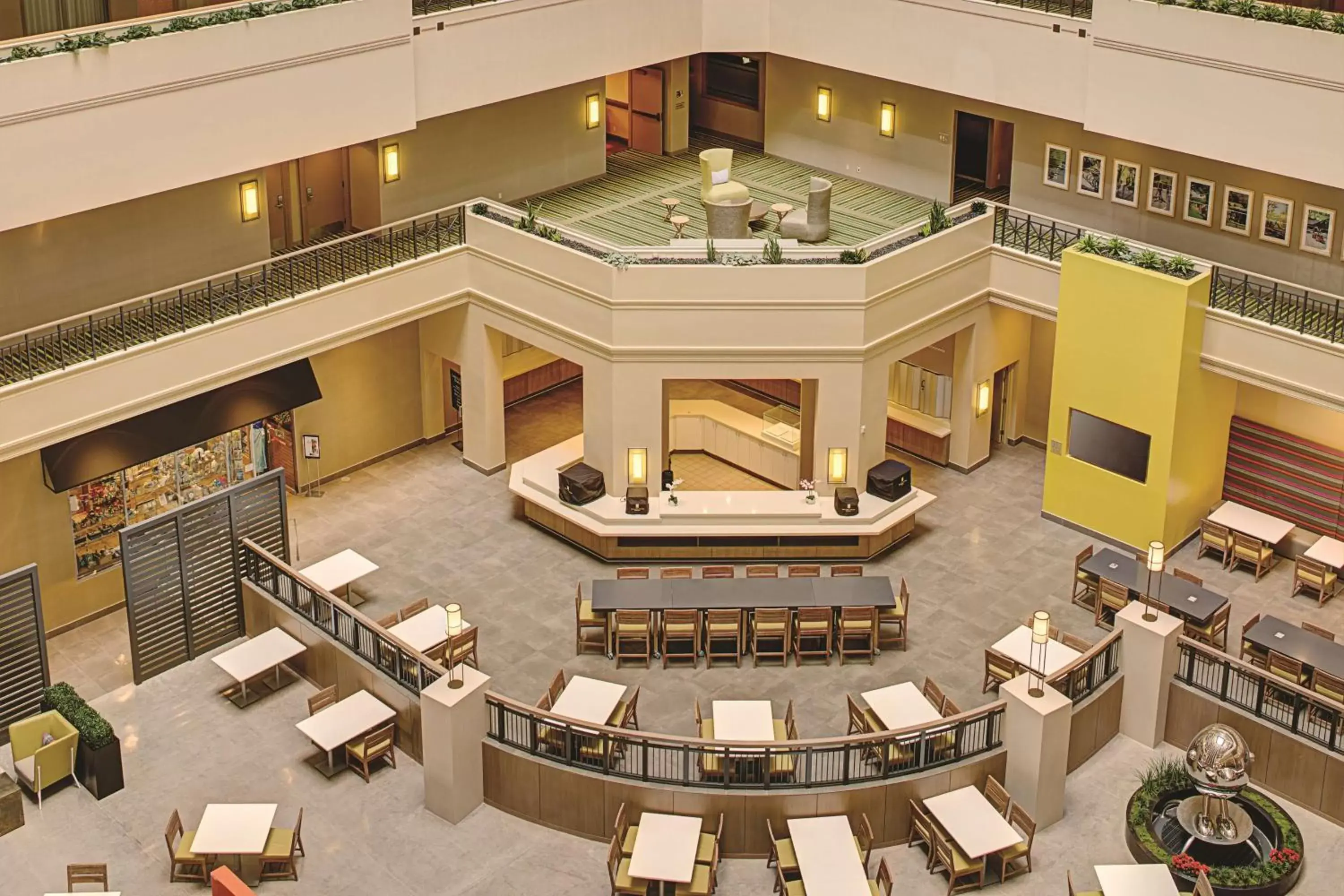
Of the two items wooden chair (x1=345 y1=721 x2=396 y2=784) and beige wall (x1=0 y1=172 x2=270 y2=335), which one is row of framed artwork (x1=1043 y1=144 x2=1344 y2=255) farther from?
wooden chair (x1=345 y1=721 x2=396 y2=784)

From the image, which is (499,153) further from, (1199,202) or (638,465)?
(1199,202)

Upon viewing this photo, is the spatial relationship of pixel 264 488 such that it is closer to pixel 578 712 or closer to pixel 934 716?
pixel 578 712

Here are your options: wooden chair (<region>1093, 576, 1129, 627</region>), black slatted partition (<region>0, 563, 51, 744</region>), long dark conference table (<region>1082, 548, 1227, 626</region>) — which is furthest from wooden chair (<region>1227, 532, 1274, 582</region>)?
black slatted partition (<region>0, 563, 51, 744</region>)

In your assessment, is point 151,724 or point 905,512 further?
point 905,512

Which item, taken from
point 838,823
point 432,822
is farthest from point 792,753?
point 432,822

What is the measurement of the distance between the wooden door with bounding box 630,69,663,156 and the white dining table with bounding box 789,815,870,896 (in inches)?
657

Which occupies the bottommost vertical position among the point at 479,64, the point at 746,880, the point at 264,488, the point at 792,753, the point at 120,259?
the point at 746,880

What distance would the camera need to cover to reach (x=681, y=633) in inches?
977

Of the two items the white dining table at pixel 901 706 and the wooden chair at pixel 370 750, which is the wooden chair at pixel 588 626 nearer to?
the wooden chair at pixel 370 750

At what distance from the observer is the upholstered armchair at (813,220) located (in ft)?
92.8

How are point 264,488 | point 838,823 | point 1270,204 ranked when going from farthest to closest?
point 1270,204 → point 264,488 → point 838,823

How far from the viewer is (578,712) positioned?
22891 millimetres

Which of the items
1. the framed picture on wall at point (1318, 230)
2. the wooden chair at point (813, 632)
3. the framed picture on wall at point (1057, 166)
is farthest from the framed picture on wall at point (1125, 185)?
the wooden chair at point (813, 632)

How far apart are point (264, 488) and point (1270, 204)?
645 inches
